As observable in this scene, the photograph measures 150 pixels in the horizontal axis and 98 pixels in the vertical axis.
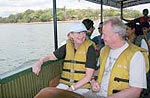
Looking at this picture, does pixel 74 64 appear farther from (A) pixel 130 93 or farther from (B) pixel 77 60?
(A) pixel 130 93

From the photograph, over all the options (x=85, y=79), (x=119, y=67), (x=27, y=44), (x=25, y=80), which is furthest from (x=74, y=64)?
(x=27, y=44)

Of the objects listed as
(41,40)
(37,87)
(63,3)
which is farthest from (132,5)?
(37,87)

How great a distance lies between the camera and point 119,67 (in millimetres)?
2182

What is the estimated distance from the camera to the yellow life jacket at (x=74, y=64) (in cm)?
277

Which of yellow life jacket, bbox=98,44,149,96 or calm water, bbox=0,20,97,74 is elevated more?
yellow life jacket, bbox=98,44,149,96

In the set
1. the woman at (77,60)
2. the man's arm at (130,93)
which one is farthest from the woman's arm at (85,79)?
the man's arm at (130,93)

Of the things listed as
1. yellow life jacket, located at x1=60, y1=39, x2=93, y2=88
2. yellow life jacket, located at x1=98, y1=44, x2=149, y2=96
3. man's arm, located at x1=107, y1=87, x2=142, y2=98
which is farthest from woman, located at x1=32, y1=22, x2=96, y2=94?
man's arm, located at x1=107, y1=87, x2=142, y2=98

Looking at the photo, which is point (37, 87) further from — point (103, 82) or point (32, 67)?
point (103, 82)

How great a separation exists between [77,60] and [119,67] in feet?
2.35

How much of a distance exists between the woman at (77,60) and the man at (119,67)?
272mm

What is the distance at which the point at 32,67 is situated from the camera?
2.97 meters

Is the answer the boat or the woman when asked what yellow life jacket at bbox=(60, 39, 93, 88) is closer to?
the woman

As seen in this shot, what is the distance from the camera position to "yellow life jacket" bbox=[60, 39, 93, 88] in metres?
2.77

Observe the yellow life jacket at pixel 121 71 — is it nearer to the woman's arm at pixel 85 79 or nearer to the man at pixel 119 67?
the man at pixel 119 67
